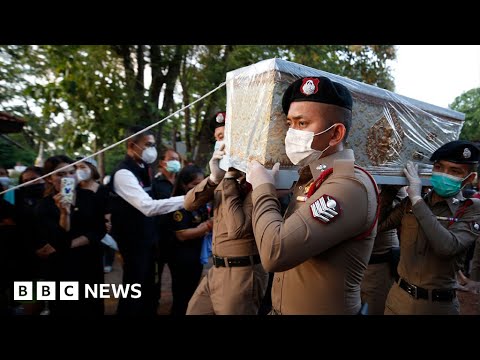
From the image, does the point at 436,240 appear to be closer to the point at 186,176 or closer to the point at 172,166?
the point at 186,176

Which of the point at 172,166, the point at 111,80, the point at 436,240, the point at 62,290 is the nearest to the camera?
the point at 436,240

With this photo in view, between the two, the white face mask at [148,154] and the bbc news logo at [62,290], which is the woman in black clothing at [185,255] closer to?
the bbc news logo at [62,290]

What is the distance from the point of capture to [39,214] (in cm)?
343

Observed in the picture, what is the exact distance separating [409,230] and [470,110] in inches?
326

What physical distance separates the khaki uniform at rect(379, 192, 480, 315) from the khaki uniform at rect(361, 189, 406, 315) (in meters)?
0.63

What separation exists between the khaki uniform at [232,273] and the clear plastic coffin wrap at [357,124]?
464 millimetres

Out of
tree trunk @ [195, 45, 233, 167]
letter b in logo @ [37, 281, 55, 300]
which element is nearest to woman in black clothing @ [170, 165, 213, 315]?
letter b in logo @ [37, 281, 55, 300]

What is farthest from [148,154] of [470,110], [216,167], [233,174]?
[470,110]

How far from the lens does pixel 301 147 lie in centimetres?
174

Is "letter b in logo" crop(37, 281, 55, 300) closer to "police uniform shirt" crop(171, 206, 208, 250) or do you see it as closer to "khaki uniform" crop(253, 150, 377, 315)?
"police uniform shirt" crop(171, 206, 208, 250)

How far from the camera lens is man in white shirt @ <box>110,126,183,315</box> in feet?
11.2

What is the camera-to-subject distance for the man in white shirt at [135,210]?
134 inches

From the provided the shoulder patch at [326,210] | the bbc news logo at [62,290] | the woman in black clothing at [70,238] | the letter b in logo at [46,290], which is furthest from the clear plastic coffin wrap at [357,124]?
the letter b in logo at [46,290]

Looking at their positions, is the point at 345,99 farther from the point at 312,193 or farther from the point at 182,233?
the point at 182,233
